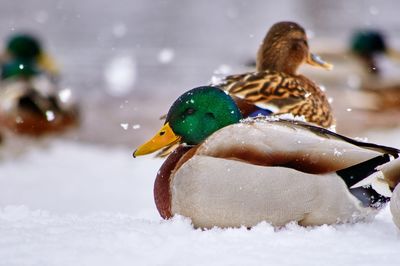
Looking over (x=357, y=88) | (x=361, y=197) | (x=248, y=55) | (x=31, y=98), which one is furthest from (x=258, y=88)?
(x=248, y=55)

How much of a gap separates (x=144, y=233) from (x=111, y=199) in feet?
11.0

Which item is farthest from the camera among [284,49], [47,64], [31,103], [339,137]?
[47,64]

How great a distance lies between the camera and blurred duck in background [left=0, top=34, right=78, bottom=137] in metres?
9.10

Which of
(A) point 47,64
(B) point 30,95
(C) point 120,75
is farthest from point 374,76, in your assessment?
(B) point 30,95

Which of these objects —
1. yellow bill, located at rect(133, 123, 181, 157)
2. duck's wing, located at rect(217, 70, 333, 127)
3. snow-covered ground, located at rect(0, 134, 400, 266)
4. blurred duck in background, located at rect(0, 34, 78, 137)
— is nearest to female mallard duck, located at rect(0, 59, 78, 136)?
blurred duck in background, located at rect(0, 34, 78, 137)

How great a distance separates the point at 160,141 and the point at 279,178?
70 cm

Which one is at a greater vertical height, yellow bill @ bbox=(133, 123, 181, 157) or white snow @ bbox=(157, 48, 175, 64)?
yellow bill @ bbox=(133, 123, 181, 157)

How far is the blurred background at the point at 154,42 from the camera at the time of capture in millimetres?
10312

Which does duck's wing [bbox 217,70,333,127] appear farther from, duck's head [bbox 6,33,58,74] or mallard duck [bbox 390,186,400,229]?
duck's head [bbox 6,33,58,74]

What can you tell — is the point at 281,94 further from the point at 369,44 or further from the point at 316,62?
the point at 369,44

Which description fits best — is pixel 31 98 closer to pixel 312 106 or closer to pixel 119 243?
pixel 312 106

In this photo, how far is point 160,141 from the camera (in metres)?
4.12

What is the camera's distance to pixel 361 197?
3.77 m

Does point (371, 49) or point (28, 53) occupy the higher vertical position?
Result: point (28, 53)
